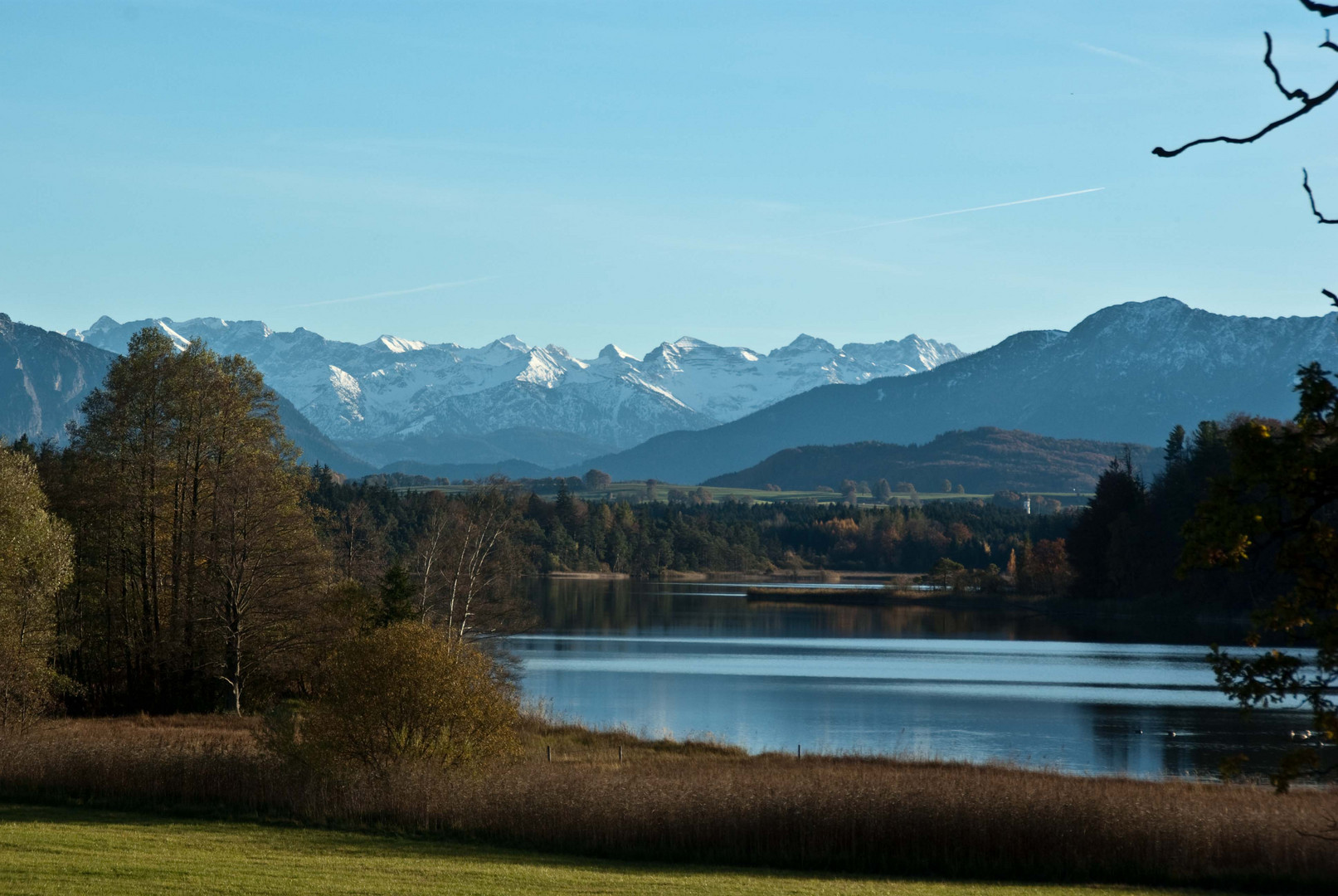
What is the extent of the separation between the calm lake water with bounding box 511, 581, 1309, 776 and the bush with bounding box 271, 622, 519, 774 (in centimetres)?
1703

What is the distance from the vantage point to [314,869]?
18.3 m

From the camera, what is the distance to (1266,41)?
6602 mm

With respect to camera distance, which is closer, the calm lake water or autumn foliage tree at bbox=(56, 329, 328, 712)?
autumn foliage tree at bbox=(56, 329, 328, 712)

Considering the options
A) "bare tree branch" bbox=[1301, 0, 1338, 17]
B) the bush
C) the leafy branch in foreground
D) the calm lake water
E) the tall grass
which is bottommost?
the calm lake water

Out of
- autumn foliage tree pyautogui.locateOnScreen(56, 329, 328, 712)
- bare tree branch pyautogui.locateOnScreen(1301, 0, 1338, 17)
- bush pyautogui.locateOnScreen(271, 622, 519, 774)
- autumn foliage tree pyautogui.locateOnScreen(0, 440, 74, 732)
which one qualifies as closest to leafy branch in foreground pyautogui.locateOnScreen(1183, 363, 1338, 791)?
bare tree branch pyautogui.locateOnScreen(1301, 0, 1338, 17)

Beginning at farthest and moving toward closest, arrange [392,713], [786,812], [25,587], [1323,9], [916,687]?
[916,687] < [25,587] < [392,713] < [786,812] < [1323,9]

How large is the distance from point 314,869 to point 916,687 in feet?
149

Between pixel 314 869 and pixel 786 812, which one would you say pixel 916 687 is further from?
pixel 314 869

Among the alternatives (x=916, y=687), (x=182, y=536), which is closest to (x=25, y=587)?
(x=182, y=536)

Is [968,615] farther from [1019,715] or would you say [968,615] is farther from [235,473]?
[235,473]

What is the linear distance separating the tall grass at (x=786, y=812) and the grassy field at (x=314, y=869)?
1.30m

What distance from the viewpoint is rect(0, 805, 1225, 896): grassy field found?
1678 cm

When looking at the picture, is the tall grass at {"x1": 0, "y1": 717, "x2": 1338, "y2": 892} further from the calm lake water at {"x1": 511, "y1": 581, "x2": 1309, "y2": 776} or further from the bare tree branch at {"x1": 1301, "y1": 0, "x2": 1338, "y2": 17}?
the bare tree branch at {"x1": 1301, "y1": 0, "x2": 1338, "y2": 17}

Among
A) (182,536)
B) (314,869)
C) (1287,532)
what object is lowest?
(314,869)
